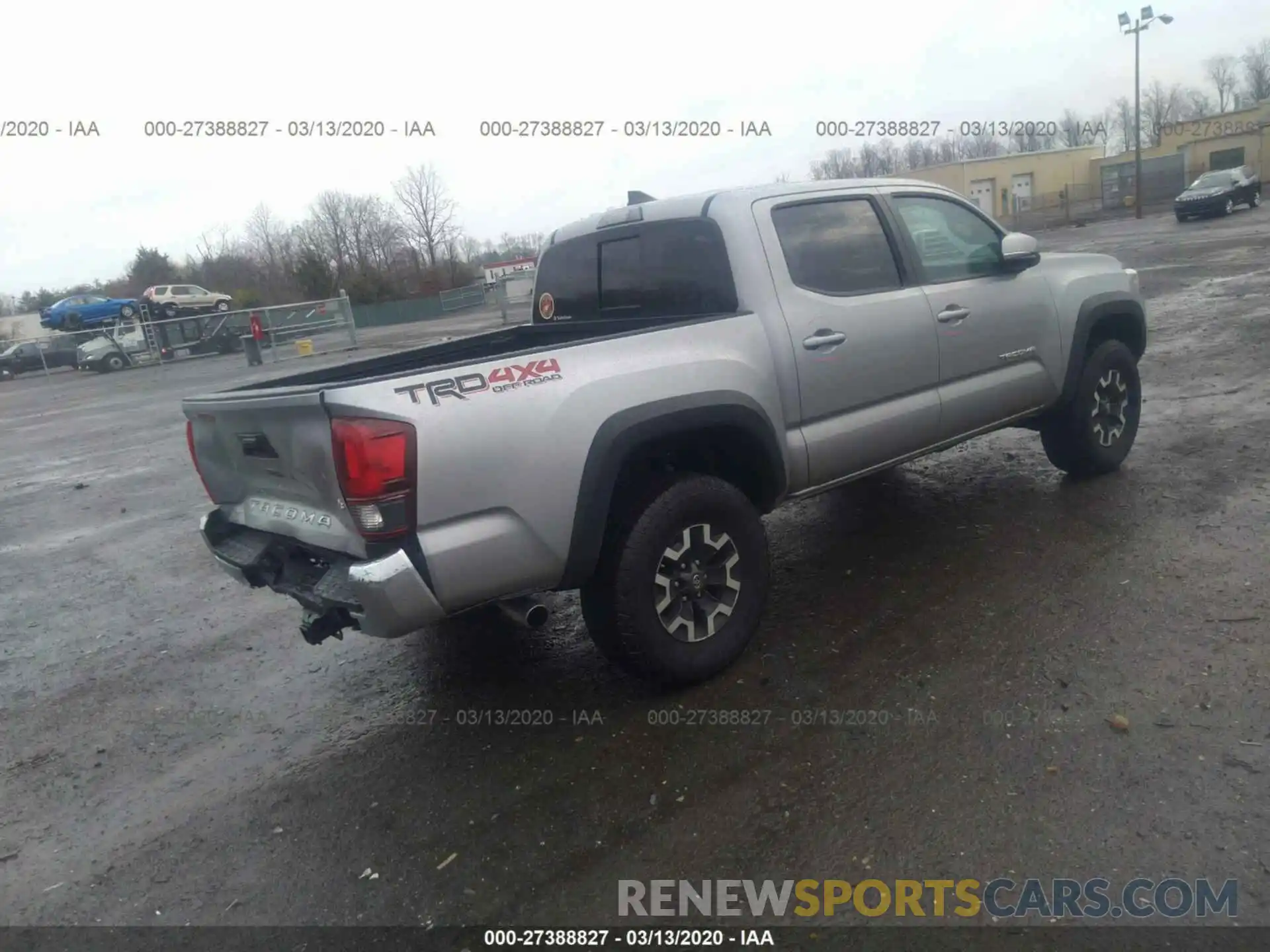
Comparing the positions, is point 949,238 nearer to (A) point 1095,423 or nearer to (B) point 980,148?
(A) point 1095,423

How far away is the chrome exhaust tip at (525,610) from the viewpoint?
3307 millimetres

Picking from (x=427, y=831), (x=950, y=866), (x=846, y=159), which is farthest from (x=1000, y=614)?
(x=846, y=159)

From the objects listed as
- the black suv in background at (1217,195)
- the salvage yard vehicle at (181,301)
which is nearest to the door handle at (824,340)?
the black suv in background at (1217,195)

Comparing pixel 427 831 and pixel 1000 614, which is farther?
pixel 1000 614

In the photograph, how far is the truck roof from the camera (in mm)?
4199

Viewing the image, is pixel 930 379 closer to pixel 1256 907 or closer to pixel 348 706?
pixel 1256 907

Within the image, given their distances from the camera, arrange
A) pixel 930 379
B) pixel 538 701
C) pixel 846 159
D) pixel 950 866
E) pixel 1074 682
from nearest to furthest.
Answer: pixel 950 866
pixel 1074 682
pixel 538 701
pixel 930 379
pixel 846 159

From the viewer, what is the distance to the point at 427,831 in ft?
10.2

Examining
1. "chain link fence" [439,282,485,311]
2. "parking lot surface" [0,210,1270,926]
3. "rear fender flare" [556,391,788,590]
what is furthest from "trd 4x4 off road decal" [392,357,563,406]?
"chain link fence" [439,282,485,311]

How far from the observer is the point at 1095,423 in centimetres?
566

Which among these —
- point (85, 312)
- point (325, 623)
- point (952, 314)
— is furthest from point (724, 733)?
point (85, 312)

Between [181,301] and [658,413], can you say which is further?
[181,301]

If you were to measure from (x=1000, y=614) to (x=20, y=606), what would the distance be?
6110mm

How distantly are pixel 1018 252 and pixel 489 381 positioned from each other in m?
3.27
